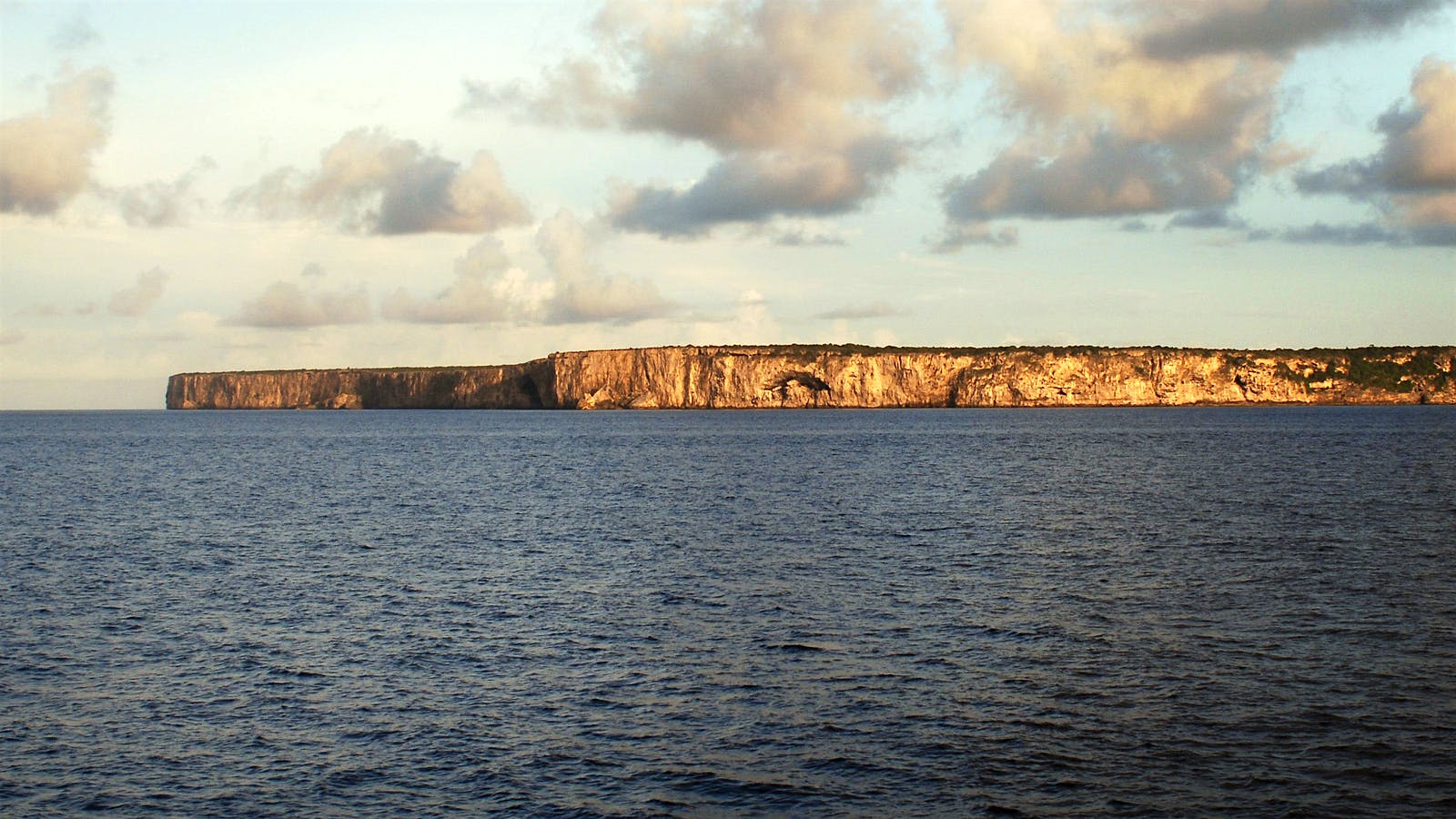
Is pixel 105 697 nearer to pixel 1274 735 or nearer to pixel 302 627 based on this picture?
pixel 302 627

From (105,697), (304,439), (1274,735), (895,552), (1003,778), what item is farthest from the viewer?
(304,439)

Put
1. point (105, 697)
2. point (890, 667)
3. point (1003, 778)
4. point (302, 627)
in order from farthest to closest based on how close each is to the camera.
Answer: point (302, 627), point (890, 667), point (105, 697), point (1003, 778)

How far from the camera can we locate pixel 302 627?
27438 millimetres

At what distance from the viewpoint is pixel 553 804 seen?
1616 centimetres

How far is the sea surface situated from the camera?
16.9 metres

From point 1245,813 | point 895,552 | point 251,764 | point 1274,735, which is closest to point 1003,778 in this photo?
point 1245,813

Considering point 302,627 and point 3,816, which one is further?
point 302,627

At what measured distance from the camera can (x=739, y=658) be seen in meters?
24.3

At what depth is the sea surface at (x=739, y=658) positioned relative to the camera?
55.4 feet

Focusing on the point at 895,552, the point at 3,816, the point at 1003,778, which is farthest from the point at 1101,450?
the point at 3,816

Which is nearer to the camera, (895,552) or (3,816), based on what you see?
(3,816)

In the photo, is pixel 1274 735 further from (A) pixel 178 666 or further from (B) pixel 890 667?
(A) pixel 178 666

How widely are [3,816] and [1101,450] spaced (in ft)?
304

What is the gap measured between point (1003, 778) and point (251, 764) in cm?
1135
